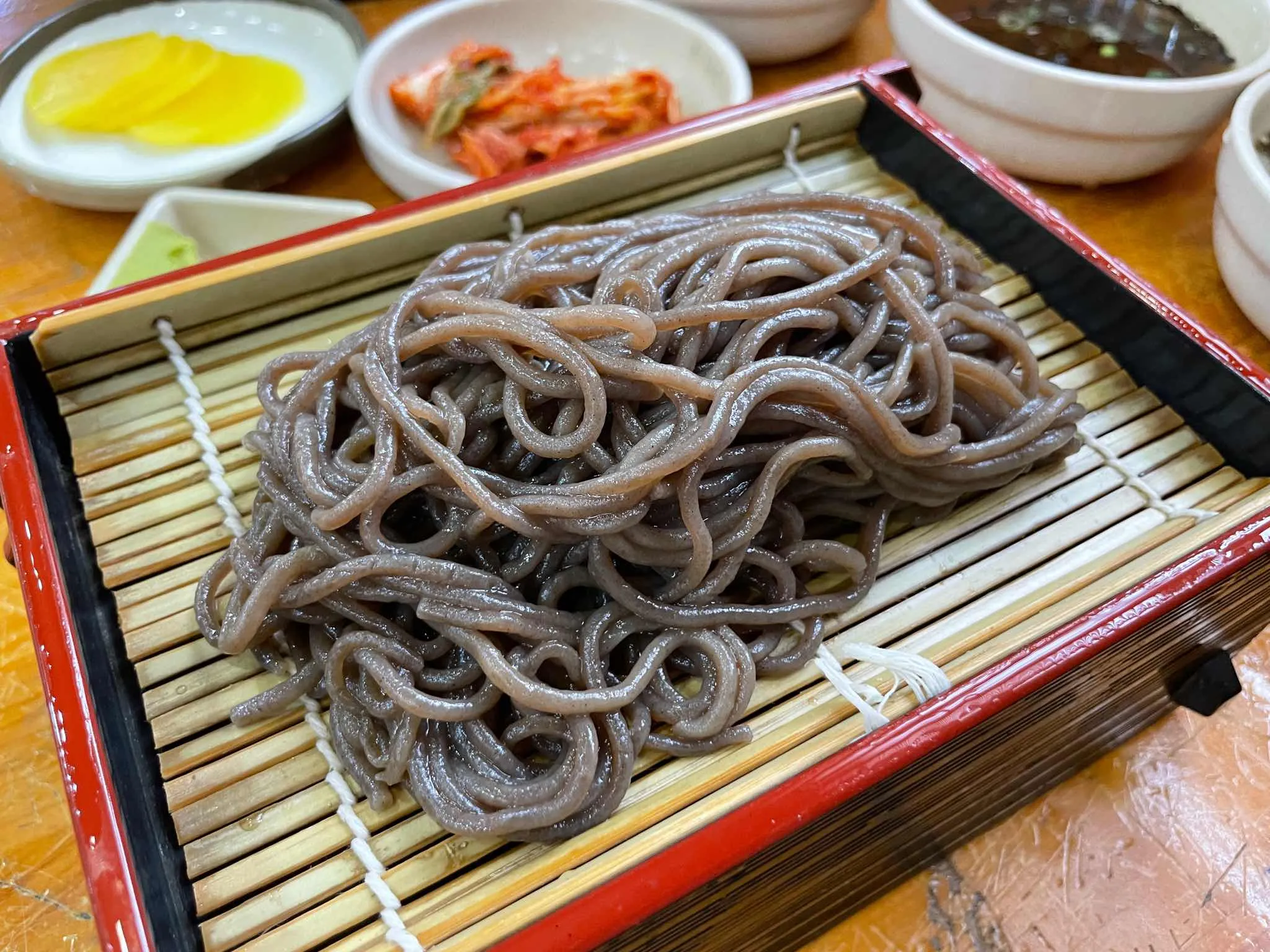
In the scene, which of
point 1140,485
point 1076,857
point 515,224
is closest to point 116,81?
point 515,224

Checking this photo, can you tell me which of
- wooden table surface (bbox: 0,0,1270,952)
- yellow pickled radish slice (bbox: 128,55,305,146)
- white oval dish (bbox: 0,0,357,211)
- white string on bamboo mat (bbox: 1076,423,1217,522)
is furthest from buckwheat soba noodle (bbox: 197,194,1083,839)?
yellow pickled radish slice (bbox: 128,55,305,146)

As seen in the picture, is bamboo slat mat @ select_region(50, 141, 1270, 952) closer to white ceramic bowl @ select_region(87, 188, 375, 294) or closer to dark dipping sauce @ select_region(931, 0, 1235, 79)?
white ceramic bowl @ select_region(87, 188, 375, 294)

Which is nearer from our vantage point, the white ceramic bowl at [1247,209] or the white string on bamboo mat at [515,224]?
the white string on bamboo mat at [515,224]

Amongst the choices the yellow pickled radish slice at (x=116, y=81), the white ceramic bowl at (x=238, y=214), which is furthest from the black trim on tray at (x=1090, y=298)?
the yellow pickled radish slice at (x=116, y=81)

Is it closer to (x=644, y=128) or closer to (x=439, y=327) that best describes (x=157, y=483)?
(x=439, y=327)

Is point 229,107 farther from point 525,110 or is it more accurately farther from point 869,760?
point 869,760

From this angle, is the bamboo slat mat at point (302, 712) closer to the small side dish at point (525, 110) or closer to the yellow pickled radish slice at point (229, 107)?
the small side dish at point (525, 110)
